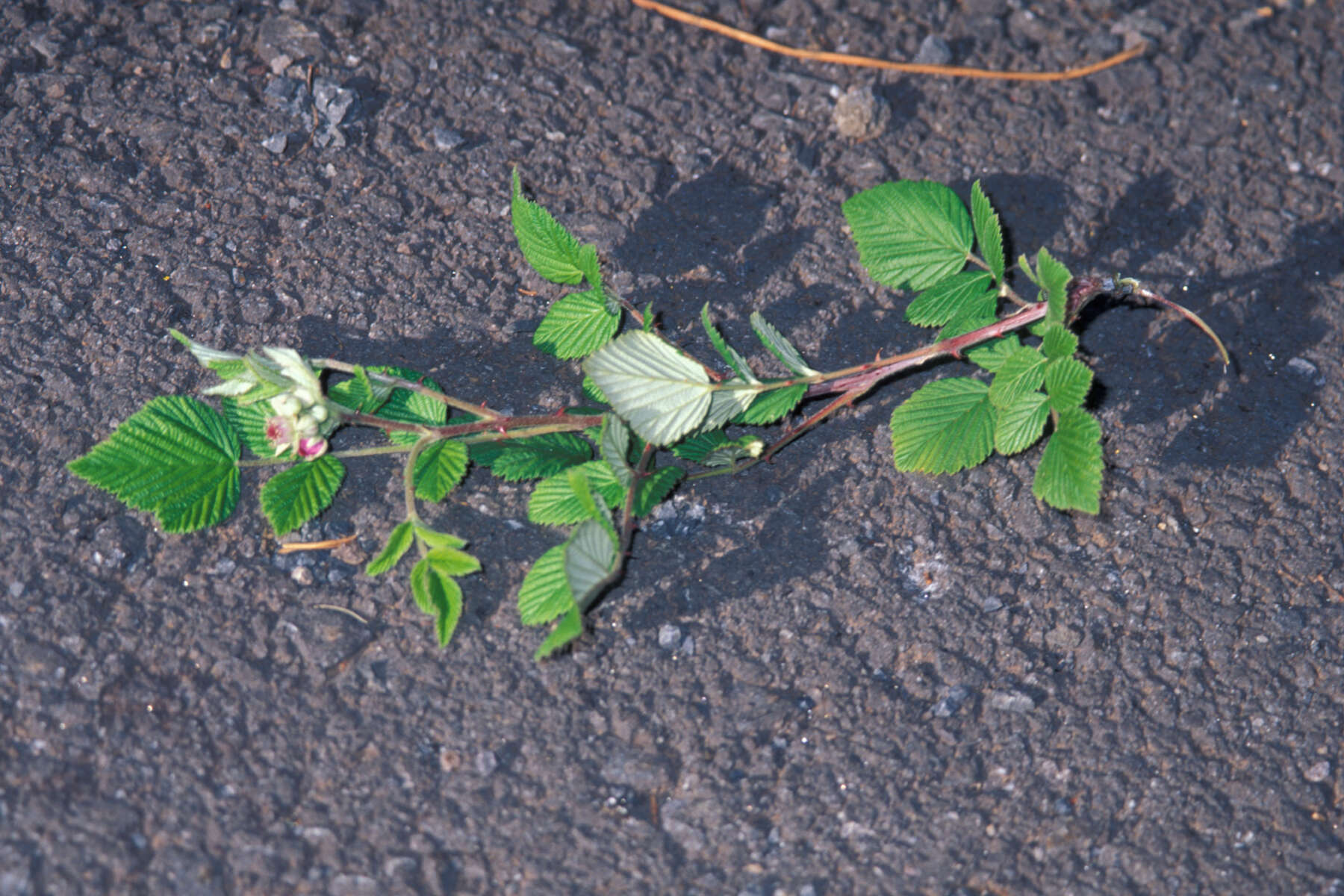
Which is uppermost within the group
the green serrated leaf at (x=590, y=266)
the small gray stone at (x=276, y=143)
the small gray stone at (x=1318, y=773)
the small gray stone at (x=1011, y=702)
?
the small gray stone at (x=276, y=143)

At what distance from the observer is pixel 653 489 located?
1654mm

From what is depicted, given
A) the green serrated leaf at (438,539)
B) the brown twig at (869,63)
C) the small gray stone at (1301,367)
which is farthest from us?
the brown twig at (869,63)

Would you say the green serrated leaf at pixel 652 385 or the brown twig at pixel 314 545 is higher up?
the green serrated leaf at pixel 652 385

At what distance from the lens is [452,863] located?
1.45 metres

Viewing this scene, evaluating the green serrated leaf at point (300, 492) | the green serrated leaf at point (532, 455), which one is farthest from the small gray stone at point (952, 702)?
the green serrated leaf at point (300, 492)

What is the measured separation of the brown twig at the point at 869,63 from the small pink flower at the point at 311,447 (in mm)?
1306

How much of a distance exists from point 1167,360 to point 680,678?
3.62 ft

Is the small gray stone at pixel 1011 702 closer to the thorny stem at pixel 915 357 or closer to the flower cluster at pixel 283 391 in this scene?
the thorny stem at pixel 915 357

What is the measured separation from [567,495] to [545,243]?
0.42 m

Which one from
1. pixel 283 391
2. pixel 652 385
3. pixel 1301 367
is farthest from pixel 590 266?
pixel 1301 367

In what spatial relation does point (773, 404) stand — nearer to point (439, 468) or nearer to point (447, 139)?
point (439, 468)

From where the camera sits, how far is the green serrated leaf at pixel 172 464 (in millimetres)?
1562

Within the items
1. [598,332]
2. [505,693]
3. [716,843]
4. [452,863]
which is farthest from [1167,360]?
[452,863]

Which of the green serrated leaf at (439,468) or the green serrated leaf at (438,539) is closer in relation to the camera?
the green serrated leaf at (438,539)
